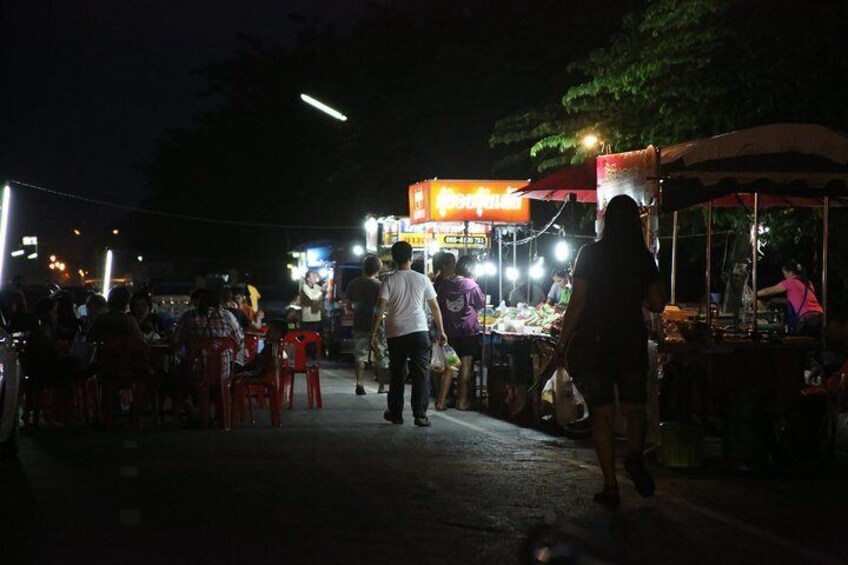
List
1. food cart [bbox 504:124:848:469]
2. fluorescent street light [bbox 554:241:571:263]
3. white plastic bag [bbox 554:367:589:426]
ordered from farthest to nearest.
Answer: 1. fluorescent street light [bbox 554:241:571:263]
2. white plastic bag [bbox 554:367:589:426]
3. food cart [bbox 504:124:848:469]

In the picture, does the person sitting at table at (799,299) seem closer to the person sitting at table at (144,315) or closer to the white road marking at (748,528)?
the white road marking at (748,528)

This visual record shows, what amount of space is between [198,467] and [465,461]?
2.23 m

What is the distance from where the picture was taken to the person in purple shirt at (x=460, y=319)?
1486 centimetres

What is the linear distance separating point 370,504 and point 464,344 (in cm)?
672

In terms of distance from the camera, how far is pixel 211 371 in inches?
513

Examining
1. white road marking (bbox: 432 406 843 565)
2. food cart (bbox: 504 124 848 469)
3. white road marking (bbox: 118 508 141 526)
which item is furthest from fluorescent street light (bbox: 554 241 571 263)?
white road marking (bbox: 118 508 141 526)

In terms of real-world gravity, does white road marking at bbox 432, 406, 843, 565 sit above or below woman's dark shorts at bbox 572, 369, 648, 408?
below

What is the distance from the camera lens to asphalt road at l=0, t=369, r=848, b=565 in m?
6.95

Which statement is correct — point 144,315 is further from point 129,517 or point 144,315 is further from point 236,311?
point 129,517

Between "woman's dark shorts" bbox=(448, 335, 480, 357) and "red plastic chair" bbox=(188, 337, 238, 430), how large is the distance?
120 inches

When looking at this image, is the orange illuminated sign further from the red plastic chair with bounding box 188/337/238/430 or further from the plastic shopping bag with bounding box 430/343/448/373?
the red plastic chair with bounding box 188/337/238/430

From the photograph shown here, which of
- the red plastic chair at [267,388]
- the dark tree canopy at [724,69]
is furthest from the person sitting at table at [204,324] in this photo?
the dark tree canopy at [724,69]

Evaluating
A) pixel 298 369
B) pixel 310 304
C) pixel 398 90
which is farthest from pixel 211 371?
pixel 398 90

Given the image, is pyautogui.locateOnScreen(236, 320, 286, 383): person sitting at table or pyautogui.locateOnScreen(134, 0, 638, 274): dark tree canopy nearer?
pyautogui.locateOnScreen(236, 320, 286, 383): person sitting at table
